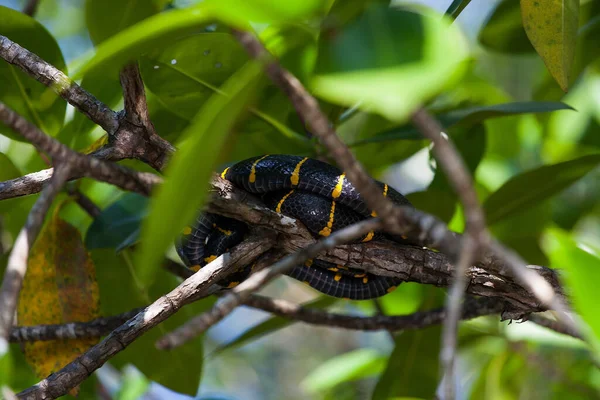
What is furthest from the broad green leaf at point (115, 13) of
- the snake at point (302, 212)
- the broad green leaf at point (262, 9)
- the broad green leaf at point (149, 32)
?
the broad green leaf at point (262, 9)

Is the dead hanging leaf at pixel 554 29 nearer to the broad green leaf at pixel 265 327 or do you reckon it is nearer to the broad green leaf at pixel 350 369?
the broad green leaf at pixel 265 327

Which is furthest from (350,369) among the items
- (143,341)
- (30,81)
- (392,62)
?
(392,62)

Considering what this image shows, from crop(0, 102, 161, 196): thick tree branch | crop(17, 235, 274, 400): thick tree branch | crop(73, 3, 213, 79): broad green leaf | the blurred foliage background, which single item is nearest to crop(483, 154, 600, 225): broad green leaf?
the blurred foliage background

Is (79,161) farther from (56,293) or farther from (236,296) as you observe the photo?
(56,293)

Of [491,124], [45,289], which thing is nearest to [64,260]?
[45,289]

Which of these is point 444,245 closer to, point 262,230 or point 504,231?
point 262,230
